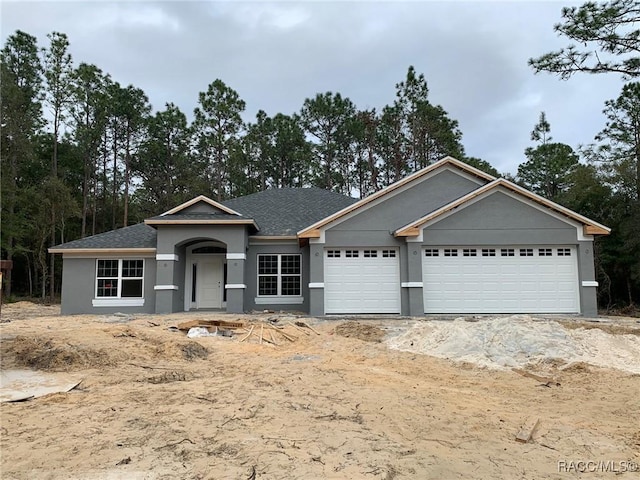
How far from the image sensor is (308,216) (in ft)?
66.7

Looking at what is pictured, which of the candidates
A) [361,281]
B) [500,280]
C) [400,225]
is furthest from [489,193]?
[361,281]

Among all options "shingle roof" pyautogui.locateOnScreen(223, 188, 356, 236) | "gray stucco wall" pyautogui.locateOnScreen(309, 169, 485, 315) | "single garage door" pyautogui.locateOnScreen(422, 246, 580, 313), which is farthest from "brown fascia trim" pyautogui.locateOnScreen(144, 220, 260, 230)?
"single garage door" pyautogui.locateOnScreen(422, 246, 580, 313)

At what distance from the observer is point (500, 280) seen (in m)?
15.9

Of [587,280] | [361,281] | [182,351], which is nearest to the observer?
[182,351]

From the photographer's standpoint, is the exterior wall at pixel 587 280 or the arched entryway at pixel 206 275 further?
the arched entryway at pixel 206 275

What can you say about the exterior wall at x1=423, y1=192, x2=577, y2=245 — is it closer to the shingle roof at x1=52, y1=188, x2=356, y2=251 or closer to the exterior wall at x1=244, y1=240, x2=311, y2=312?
the exterior wall at x1=244, y1=240, x2=311, y2=312

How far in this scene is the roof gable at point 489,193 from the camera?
15.7 m

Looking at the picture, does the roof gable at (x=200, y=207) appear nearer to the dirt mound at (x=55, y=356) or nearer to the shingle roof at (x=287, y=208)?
the shingle roof at (x=287, y=208)

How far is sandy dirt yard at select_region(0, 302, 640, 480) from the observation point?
3.79m

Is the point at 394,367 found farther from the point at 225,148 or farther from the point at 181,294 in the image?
the point at 225,148

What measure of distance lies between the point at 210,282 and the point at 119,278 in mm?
3517

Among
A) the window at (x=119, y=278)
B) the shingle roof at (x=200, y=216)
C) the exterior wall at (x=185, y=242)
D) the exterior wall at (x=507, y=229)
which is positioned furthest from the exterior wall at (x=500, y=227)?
the window at (x=119, y=278)

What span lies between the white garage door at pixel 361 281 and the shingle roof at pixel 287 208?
284 cm

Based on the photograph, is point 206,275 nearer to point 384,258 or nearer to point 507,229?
point 384,258
